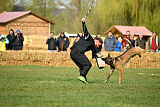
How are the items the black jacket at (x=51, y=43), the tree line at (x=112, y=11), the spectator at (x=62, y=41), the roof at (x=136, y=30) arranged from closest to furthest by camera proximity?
the spectator at (x=62, y=41) < the black jacket at (x=51, y=43) < the tree line at (x=112, y=11) < the roof at (x=136, y=30)

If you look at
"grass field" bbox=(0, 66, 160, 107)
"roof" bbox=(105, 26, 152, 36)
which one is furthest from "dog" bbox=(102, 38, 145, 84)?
"roof" bbox=(105, 26, 152, 36)

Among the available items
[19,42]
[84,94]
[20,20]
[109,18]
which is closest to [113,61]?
→ [84,94]

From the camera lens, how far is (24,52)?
2155 cm

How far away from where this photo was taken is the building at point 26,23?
180ft

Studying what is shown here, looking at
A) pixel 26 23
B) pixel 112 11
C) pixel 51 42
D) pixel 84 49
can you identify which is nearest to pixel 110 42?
pixel 51 42

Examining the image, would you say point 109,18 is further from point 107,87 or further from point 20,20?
point 107,87

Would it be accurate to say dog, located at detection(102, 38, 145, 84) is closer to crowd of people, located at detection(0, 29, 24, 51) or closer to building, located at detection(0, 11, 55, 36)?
crowd of people, located at detection(0, 29, 24, 51)

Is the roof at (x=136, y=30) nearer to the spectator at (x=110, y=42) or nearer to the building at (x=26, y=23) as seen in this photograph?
the building at (x=26, y=23)

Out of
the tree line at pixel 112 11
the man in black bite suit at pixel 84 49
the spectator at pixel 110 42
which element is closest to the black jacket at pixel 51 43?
→ the spectator at pixel 110 42

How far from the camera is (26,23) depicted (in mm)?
56156

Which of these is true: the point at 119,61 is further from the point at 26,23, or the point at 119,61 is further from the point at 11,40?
the point at 26,23

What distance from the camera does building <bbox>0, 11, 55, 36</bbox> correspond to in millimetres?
54844

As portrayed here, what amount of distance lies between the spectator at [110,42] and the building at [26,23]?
34.0 metres

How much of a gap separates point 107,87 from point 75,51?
182 centimetres
